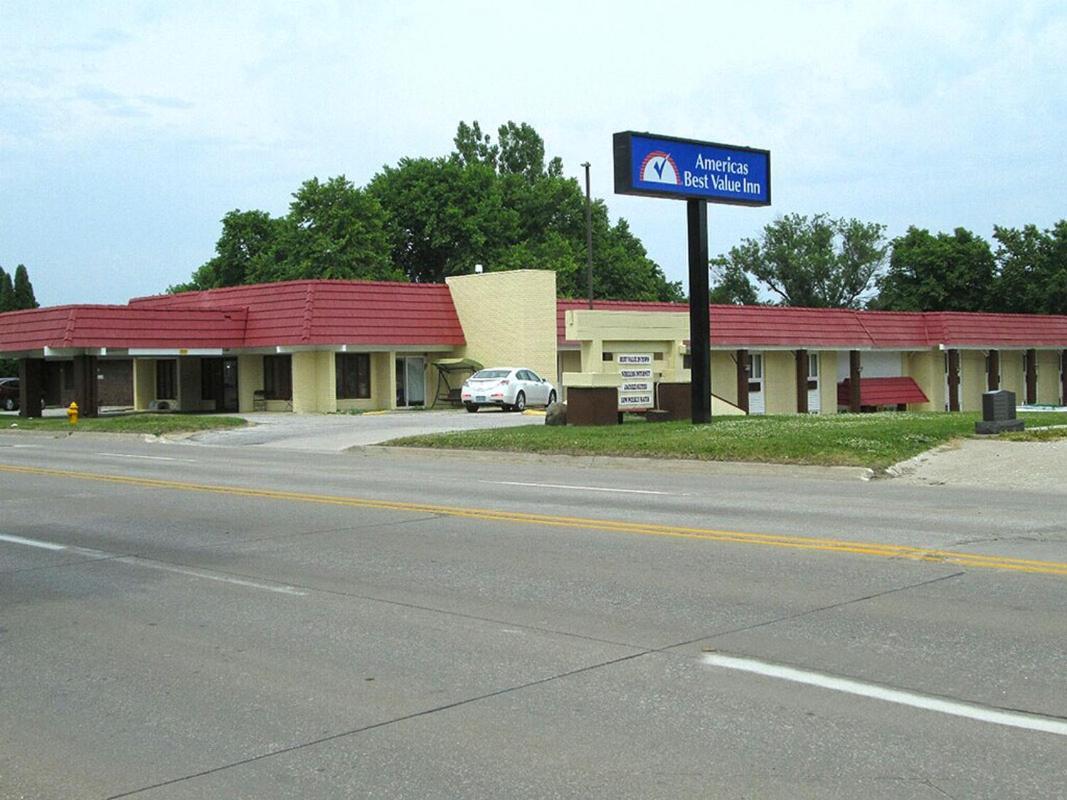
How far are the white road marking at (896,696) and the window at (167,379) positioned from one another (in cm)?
4349

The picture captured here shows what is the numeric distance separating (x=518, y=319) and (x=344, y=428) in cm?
1301

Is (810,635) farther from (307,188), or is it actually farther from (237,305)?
(307,188)

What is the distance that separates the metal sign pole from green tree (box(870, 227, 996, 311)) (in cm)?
5179

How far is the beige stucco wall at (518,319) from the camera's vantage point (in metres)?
44.5

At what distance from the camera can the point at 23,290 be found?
8606 cm

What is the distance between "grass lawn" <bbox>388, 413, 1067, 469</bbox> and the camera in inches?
776

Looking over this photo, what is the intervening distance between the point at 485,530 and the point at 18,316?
33.8 m

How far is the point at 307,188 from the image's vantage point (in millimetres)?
65625

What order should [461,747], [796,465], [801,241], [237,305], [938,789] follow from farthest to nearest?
[801,241] → [237,305] → [796,465] → [461,747] → [938,789]

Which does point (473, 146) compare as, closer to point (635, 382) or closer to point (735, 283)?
point (735, 283)

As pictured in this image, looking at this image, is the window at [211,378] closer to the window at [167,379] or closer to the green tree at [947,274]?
the window at [167,379]

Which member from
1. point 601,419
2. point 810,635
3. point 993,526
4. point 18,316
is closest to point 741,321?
point 601,419

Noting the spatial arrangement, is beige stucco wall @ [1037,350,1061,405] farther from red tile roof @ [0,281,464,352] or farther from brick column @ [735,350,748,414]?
red tile roof @ [0,281,464,352]

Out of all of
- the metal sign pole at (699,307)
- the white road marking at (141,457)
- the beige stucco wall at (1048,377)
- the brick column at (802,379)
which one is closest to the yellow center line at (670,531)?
the white road marking at (141,457)
